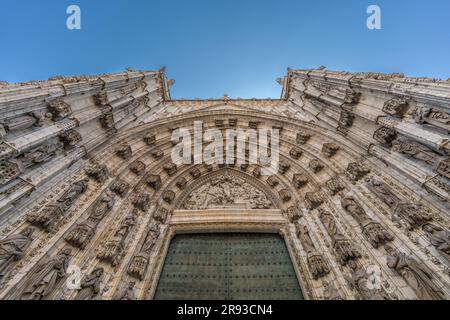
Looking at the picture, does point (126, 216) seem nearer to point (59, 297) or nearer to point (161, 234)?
point (161, 234)

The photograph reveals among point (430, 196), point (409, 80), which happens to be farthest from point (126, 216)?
point (409, 80)

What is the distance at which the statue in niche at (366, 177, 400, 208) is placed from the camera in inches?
202

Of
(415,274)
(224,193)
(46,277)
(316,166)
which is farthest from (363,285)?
(46,277)

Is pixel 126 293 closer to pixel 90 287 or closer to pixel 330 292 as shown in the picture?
pixel 90 287

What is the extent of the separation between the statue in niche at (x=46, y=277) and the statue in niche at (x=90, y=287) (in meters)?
0.42

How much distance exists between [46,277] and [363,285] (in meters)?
5.71

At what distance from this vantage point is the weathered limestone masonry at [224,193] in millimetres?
4289

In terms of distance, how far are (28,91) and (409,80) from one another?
29.4ft

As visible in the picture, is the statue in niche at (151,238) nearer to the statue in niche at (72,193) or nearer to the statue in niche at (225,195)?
the statue in niche at (225,195)

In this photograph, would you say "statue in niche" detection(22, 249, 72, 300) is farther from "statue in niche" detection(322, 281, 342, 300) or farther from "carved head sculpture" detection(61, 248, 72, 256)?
"statue in niche" detection(322, 281, 342, 300)

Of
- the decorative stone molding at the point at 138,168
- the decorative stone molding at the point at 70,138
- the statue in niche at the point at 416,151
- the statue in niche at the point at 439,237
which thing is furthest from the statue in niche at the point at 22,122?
the statue in niche at the point at 416,151

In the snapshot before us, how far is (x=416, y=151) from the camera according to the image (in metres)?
5.15

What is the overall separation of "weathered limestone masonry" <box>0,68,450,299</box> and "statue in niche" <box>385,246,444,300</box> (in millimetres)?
18
